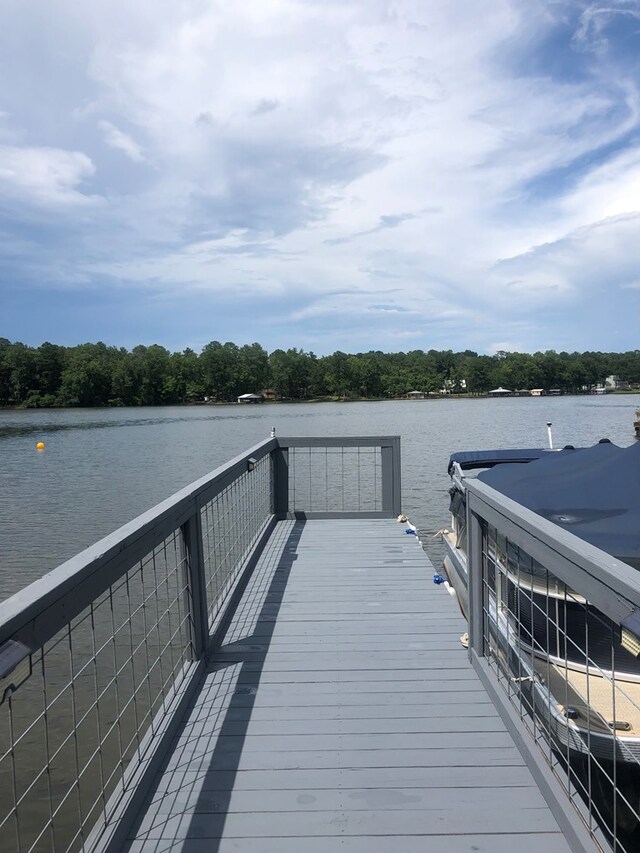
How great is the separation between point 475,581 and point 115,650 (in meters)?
1.68

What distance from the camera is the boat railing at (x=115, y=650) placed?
1.73 meters

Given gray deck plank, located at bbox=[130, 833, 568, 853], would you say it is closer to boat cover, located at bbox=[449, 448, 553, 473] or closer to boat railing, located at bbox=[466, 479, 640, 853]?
boat railing, located at bbox=[466, 479, 640, 853]

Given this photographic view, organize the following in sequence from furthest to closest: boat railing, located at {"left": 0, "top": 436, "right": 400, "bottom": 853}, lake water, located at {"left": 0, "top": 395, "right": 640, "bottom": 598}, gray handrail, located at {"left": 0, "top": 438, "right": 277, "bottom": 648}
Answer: lake water, located at {"left": 0, "top": 395, "right": 640, "bottom": 598}, boat railing, located at {"left": 0, "top": 436, "right": 400, "bottom": 853}, gray handrail, located at {"left": 0, "top": 438, "right": 277, "bottom": 648}

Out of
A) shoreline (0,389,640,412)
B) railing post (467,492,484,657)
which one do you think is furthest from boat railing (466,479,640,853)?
shoreline (0,389,640,412)

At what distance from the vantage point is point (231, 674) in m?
3.34

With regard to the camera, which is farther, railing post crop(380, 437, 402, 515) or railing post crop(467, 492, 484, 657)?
railing post crop(380, 437, 402, 515)

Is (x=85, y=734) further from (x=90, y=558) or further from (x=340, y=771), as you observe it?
(x=90, y=558)

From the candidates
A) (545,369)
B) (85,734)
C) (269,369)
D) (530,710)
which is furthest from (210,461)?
(545,369)

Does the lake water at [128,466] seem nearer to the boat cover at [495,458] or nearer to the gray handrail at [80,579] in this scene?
the boat cover at [495,458]

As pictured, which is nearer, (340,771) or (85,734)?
(340,771)

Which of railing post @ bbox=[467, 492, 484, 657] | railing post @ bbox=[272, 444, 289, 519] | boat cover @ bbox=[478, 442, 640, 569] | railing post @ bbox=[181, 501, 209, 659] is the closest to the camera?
railing post @ bbox=[467, 492, 484, 657]

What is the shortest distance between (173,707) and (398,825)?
1.16 m

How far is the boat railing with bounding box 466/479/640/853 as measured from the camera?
1.75m

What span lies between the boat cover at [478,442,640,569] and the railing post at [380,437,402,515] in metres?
1.81
